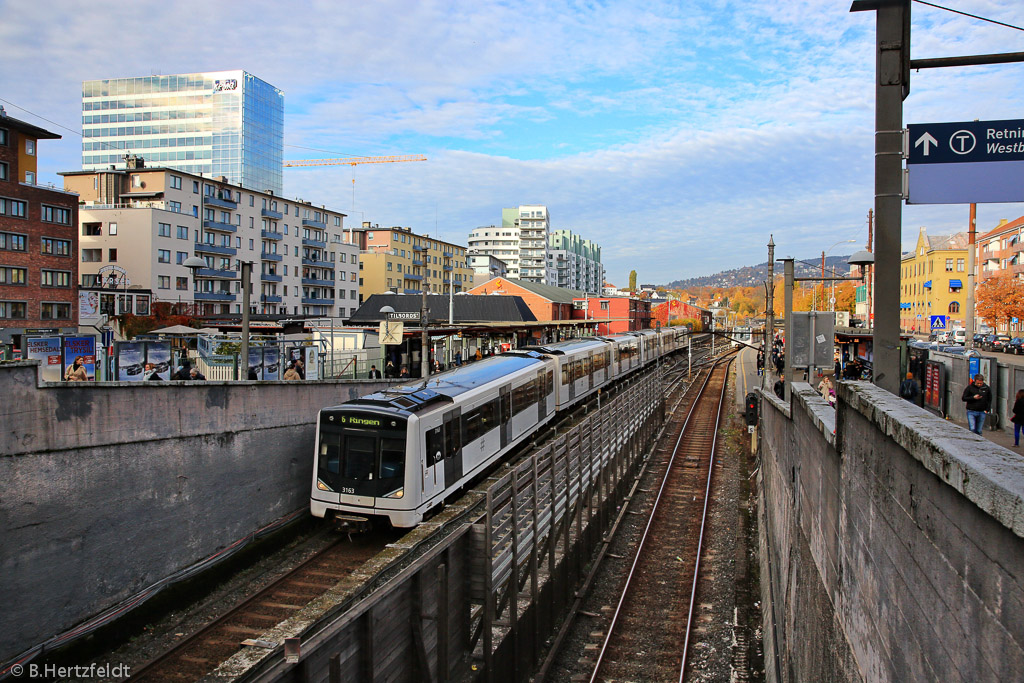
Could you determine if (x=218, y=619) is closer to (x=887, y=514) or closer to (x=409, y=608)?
(x=409, y=608)

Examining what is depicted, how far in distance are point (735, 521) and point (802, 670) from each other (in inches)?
410

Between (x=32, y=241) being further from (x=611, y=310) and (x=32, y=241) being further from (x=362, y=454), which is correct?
(x=611, y=310)

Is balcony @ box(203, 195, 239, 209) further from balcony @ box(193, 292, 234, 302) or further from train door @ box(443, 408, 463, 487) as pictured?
train door @ box(443, 408, 463, 487)

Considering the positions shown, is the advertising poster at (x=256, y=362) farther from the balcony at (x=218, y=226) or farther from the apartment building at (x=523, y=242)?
the apartment building at (x=523, y=242)

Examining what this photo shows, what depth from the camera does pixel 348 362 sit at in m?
22.6

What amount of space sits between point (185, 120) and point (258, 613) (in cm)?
10751

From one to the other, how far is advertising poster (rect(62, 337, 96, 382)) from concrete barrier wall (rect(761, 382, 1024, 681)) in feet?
45.4

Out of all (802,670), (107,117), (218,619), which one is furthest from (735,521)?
(107,117)

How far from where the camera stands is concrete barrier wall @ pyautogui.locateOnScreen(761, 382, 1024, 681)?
2750 millimetres

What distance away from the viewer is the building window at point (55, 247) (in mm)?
37188

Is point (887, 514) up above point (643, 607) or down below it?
above

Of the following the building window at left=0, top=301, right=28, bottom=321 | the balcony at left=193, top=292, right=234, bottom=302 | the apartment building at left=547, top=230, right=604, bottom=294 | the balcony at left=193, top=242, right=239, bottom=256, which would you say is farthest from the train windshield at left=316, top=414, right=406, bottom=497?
the apartment building at left=547, top=230, right=604, bottom=294

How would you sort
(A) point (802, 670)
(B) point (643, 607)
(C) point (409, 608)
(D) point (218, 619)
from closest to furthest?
1. (C) point (409, 608)
2. (A) point (802, 670)
3. (D) point (218, 619)
4. (B) point (643, 607)

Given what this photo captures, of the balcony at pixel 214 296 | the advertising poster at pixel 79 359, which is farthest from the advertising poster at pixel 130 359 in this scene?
the balcony at pixel 214 296
